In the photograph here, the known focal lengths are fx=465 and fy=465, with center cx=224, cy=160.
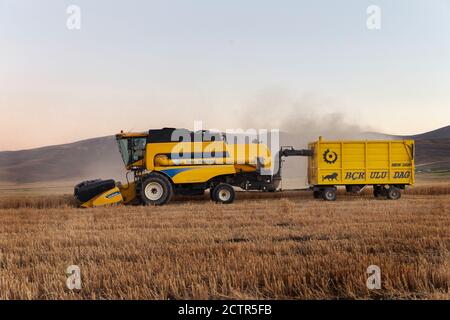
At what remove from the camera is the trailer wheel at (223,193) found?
57.3ft

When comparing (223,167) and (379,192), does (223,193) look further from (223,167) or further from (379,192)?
(379,192)

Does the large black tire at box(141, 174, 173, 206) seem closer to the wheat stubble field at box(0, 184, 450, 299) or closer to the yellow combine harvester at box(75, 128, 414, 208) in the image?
the yellow combine harvester at box(75, 128, 414, 208)

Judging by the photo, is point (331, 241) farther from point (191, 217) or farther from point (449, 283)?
point (191, 217)

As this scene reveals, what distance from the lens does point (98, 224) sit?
1131 centimetres

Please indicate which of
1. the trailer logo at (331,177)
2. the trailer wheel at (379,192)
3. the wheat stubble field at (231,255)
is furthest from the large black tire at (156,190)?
the trailer wheel at (379,192)

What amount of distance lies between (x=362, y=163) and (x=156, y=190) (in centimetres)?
818

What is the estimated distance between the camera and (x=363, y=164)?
730 inches

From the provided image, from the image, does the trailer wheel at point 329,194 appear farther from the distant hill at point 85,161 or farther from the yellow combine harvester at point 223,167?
the distant hill at point 85,161

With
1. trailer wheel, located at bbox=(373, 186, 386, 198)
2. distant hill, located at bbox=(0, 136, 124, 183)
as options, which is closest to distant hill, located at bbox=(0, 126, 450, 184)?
distant hill, located at bbox=(0, 136, 124, 183)

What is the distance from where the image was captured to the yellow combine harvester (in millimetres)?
17281

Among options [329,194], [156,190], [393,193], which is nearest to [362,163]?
[393,193]

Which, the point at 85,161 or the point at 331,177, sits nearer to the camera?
the point at 331,177
